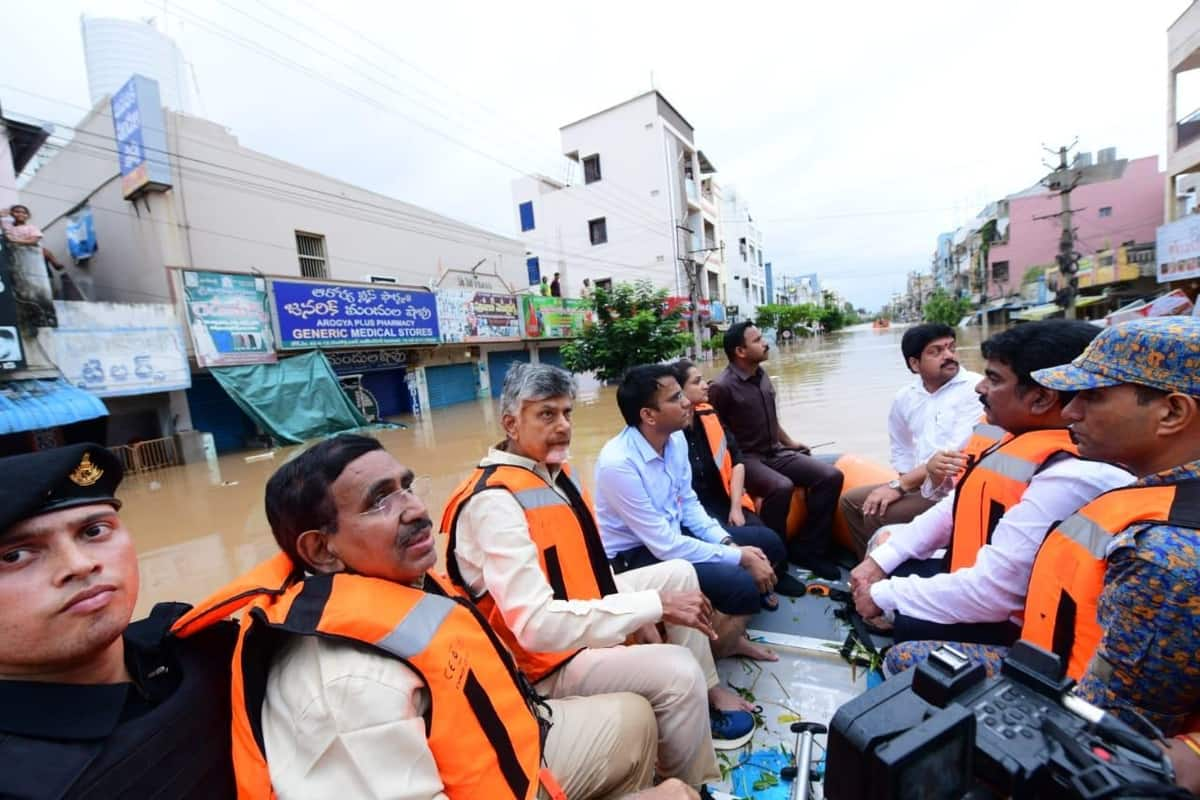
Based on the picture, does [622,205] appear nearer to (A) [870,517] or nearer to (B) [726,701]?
(A) [870,517]

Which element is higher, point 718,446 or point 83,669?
point 83,669

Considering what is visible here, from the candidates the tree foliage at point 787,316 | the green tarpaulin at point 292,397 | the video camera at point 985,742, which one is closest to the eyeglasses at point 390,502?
the video camera at point 985,742

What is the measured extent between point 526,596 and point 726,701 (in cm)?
112

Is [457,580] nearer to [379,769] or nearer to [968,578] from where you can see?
[379,769]

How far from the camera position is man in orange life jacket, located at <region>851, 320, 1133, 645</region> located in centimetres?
165

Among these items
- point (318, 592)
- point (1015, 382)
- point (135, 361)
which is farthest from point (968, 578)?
point (135, 361)

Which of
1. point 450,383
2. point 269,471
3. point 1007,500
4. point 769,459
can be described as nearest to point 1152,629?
point 1007,500

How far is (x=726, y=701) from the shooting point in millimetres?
2225

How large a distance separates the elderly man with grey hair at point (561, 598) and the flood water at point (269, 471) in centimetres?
449

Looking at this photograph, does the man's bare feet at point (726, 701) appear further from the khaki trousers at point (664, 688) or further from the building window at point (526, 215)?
the building window at point (526, 215)

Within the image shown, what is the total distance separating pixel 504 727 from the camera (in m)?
1.26

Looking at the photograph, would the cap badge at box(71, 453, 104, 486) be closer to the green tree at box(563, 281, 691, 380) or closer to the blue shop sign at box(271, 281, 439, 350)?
the green tree at box(563, 281, 691, 380)

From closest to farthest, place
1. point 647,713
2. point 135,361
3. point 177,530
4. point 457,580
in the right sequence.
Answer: point 647,713, point 457,580, point 177,530, point 135,361

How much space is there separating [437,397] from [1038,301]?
34592 millimetres
